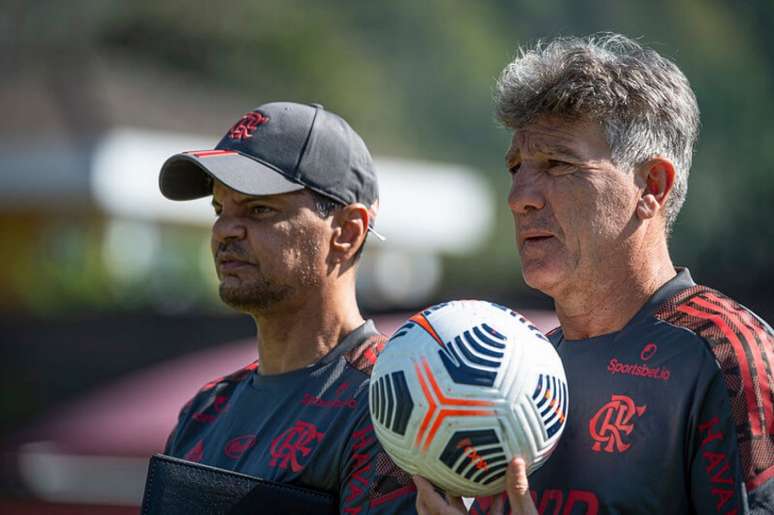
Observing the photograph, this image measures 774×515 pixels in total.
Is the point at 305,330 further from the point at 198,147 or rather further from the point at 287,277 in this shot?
the point at 198,147

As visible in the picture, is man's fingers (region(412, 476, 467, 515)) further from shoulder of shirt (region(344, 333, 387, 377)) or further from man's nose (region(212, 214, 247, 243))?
man's nose (region(212, 214, 247, 243))

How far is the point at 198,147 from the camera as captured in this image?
24.3m

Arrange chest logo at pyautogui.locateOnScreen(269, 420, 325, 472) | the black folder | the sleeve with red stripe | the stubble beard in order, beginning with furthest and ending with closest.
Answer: the stubble beard → chest logo at pyautogui.locateOnScreen(269, 420, 325, 472) → the black folder → the sleeve with red stripe

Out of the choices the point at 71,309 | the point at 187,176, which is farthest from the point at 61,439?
the point at 71,309

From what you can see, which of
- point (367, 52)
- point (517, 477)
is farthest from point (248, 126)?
point (367, 52)

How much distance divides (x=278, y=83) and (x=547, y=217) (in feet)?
127

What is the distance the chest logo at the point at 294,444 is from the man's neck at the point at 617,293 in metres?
0.98

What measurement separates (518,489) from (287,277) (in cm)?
148

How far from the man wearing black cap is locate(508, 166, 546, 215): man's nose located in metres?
0.87

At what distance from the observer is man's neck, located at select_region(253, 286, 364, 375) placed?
14.1 ft

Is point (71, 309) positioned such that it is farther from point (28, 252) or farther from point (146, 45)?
point (146, 45)

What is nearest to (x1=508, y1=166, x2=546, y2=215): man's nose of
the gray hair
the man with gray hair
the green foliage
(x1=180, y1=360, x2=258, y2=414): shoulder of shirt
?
the man with gray hair

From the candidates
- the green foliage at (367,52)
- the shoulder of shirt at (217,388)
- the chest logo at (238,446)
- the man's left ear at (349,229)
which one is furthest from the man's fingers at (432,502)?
the green foliage at (367,52)

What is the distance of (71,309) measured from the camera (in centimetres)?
1608
